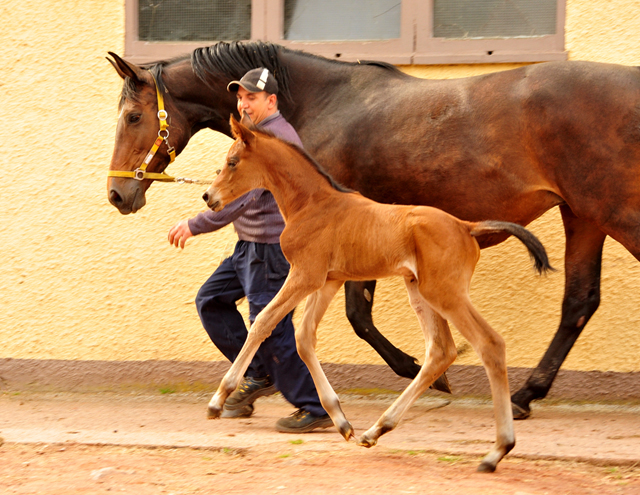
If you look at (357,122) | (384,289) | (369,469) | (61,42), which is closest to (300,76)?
(357,122)

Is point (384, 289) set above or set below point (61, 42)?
below

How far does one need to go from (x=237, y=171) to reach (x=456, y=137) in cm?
139

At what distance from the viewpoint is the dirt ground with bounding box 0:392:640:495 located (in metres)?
3.22

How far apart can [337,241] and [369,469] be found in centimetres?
100

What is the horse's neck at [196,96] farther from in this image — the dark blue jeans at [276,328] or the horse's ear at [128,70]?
the dark blue jeans at [276,328]

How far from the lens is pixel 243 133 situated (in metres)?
3.58

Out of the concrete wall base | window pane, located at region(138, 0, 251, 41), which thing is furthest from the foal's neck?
window pane, located at region(138, 0, 251, 41)

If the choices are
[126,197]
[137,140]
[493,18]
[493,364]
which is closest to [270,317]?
[493,364]

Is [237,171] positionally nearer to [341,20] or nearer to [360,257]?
[360,257]

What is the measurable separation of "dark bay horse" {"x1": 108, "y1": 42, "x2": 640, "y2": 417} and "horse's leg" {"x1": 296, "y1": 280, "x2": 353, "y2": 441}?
985 mm

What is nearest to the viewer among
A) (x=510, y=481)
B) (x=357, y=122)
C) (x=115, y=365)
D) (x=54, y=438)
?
(x=510, y=481)

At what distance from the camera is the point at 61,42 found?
5.64 m

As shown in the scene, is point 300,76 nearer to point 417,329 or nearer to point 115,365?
point 417,329

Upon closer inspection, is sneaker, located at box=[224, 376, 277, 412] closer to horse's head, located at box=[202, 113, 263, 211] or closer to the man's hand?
the man's hand
